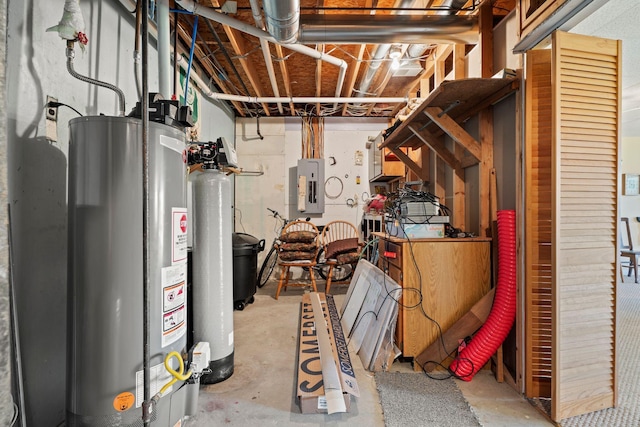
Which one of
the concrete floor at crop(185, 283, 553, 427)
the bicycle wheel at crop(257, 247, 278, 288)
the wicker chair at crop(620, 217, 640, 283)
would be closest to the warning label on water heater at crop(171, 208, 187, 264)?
the concrete floor at crop(185, 283, 553, 427)

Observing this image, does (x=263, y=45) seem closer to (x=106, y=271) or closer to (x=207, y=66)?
(x=207, y=66)

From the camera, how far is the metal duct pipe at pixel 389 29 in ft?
6.52

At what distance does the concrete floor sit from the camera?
1.42 meters

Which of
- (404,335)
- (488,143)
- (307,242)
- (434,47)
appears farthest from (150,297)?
(434,47)

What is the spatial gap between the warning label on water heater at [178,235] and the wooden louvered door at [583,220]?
5.76 feet

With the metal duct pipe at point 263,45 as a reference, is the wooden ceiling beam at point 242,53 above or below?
above

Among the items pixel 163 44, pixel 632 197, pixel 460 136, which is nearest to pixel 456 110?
pixel 460 136

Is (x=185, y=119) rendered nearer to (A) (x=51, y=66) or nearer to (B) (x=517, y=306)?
(A) (x=51, y=66)

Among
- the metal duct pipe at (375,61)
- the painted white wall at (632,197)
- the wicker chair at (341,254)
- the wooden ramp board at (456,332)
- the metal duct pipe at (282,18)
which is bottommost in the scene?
the wooden ramp board at (456,332)

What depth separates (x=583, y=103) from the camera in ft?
4.68

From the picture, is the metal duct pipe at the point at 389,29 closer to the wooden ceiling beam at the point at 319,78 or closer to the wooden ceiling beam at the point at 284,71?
the wooden ceiling beam at the point at 319,78

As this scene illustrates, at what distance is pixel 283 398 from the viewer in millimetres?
1589

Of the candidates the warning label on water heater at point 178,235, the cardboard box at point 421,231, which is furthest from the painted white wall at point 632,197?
the warning label on water heater at point 178,235

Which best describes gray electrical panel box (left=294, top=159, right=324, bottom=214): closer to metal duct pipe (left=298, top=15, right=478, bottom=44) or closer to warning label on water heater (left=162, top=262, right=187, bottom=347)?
metal duct pipe (left=298, top=15, right=478, bottom=44)
